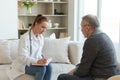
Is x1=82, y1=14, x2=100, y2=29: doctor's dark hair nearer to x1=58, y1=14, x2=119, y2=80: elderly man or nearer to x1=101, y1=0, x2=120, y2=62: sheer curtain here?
x1=58, y1=14, x2=119, y2=80: elderly man

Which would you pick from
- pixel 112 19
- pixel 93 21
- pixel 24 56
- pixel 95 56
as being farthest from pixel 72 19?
pixel 95 56

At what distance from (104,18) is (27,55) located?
2.65 metres

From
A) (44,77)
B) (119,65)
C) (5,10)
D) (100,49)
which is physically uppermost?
(5,10)

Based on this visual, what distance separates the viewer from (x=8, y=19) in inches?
225

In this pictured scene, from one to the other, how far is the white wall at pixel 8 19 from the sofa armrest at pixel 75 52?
79.2 inches

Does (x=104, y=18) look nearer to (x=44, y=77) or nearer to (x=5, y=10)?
(x=5, y=10)

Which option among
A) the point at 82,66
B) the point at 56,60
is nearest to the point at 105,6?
the point at 56,60

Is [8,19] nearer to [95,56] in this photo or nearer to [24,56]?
[24,56]

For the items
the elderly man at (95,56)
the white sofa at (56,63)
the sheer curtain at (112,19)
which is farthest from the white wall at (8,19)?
the elderly man at (95,56)

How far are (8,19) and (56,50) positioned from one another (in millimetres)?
2054

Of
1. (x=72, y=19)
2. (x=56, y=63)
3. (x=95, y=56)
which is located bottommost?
(x=56, y=63)

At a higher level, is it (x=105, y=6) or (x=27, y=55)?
(x=105, y=6)

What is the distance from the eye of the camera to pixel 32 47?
3.42 m

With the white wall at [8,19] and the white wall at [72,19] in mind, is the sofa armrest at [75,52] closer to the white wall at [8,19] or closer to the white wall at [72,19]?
the white wall at [8,19]
